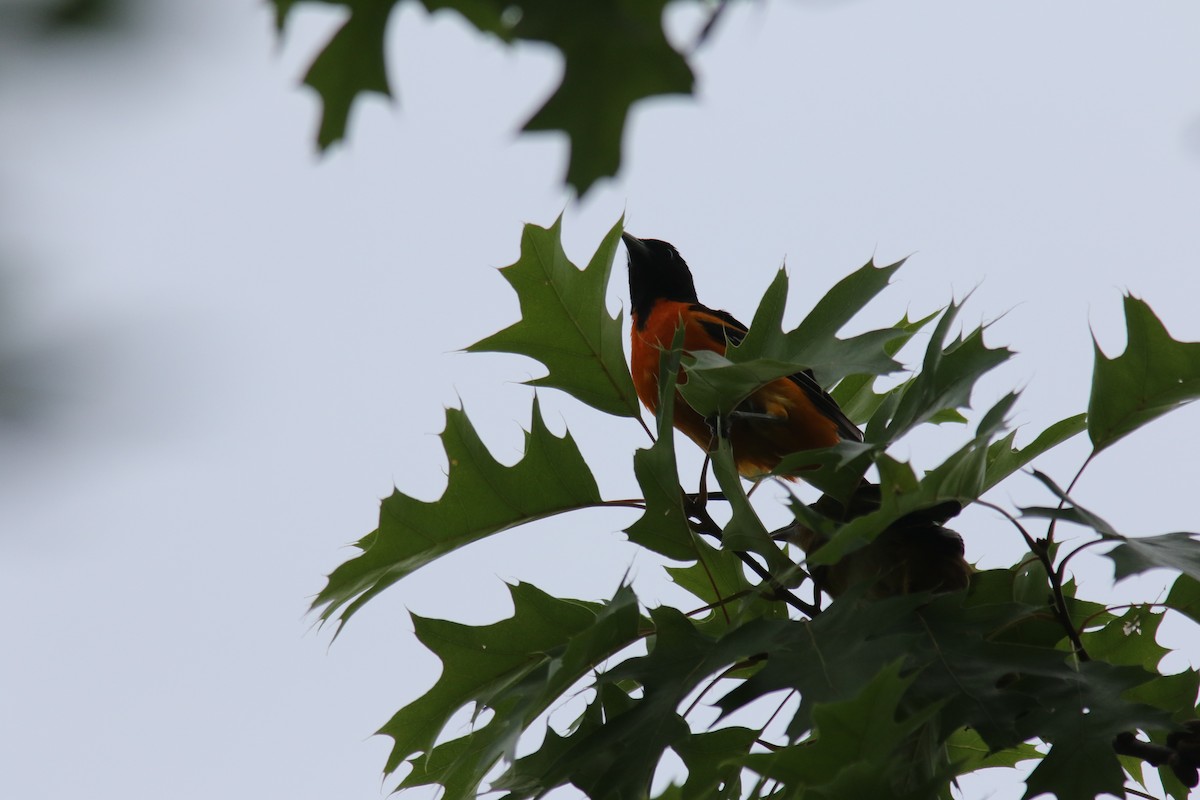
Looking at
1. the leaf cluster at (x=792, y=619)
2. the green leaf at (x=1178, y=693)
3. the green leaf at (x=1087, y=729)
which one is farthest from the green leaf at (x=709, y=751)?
the green leaf at (x=1178, y=693)

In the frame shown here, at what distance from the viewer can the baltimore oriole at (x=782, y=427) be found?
7.48ft

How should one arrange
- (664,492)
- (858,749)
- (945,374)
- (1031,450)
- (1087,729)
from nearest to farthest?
(858,749) < (1087,729) < (945,374) < (664,492) < (1031,450)

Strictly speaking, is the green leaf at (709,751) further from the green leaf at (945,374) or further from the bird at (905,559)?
the green leaf at (945,374)

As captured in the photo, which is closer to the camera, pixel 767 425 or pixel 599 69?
pixel 599 69

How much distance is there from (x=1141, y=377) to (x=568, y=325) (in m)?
1.13

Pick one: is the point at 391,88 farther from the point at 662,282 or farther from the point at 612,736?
the point at 662,282

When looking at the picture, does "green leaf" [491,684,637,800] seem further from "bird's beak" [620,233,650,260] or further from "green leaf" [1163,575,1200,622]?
"bird's beak" [620,233,650,260]

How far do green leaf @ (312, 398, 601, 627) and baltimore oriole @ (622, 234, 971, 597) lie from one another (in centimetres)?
30

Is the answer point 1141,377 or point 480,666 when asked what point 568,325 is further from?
point 1141,377

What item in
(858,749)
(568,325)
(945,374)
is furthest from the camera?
(568,325)

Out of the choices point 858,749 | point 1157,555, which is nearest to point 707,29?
point 858,749

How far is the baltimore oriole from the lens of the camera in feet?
7.48

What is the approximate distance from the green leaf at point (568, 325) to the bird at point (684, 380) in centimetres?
19

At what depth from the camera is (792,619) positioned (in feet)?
6.63
